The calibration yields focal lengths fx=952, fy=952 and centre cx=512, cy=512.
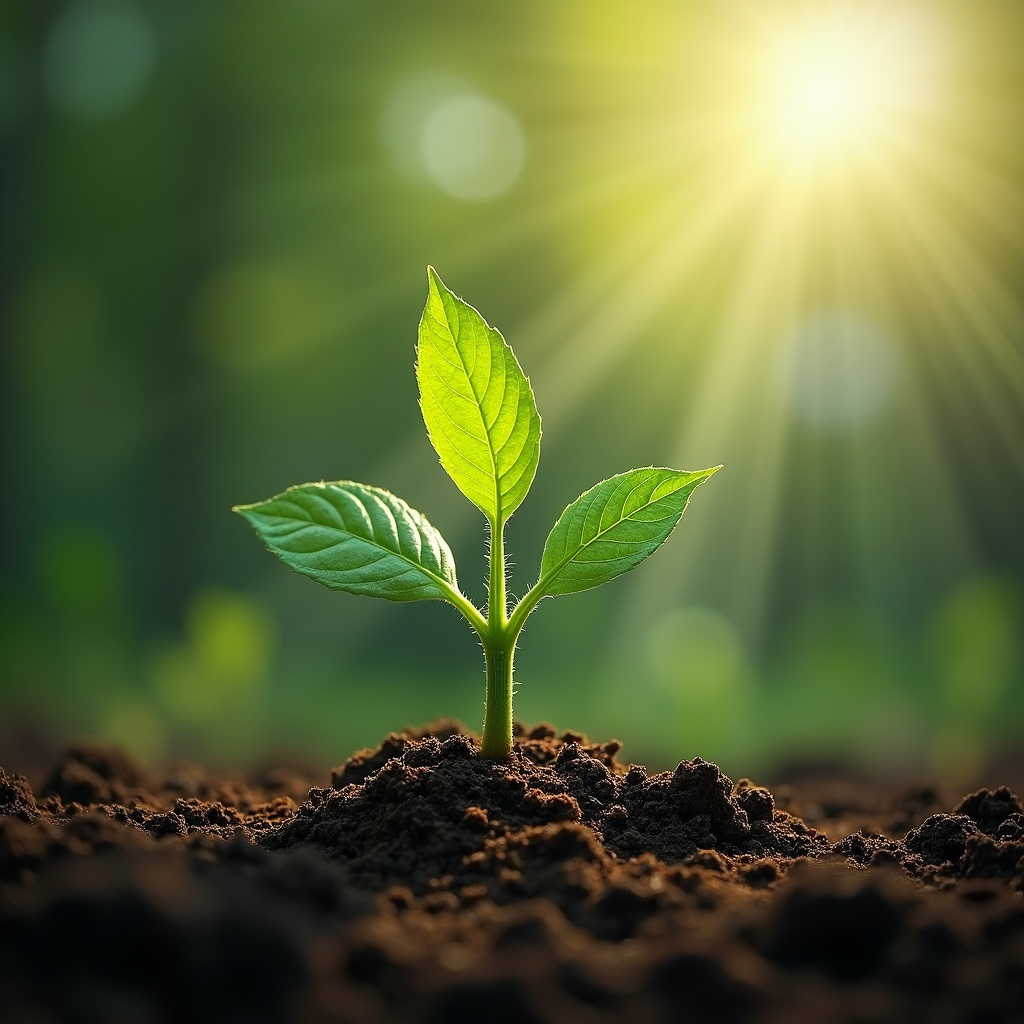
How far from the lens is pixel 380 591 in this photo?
6.15 feet

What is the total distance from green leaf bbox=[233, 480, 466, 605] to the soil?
35 centimetres

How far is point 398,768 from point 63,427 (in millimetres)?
6942

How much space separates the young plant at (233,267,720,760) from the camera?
6.05 ft

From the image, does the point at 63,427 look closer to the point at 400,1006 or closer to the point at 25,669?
the point at 25,669

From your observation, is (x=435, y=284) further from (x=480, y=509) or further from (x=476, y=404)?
(x=480, y=509)

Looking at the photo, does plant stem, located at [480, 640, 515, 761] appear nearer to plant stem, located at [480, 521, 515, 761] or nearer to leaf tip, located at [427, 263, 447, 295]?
plant stem, located at [480, 521, 515, 761]

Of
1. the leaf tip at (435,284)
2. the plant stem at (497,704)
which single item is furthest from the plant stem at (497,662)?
the leaf tip at (435,284)

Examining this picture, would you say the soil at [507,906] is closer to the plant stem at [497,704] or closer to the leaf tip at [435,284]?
the plant stem at [497,704]

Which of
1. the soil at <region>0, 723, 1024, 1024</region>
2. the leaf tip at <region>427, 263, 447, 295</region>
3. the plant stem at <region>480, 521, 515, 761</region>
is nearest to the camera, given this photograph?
the soil at <region>0, 723, 1024, 1024</region>

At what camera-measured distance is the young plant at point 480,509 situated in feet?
6.05

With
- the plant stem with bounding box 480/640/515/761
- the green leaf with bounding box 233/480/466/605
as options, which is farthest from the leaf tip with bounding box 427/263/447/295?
the plant stem with bounding box 480/640/515/761

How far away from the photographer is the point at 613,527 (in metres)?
1.91

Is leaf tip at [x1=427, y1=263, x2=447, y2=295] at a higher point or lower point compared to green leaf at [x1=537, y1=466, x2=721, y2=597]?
higher

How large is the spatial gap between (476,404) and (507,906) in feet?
→ 3.04
